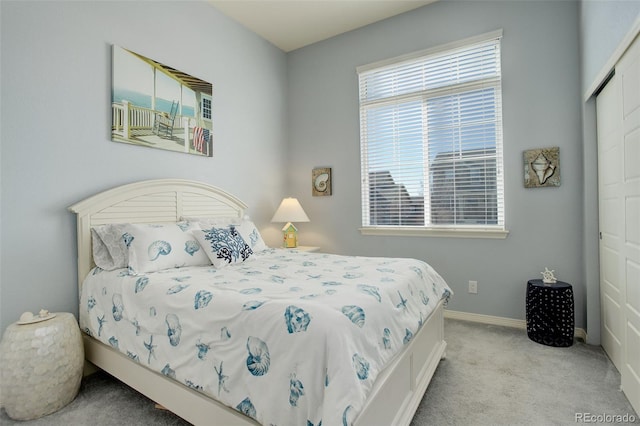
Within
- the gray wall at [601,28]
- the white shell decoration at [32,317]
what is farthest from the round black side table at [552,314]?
the white shell decoration at [32,317]

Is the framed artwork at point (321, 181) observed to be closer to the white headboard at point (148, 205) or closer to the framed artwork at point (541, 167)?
the white headboard at point (148, 205)

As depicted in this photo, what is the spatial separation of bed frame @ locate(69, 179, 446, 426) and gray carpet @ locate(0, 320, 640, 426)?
0.44 feet

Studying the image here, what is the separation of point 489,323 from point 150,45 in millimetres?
3862

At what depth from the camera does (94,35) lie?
2301 mm

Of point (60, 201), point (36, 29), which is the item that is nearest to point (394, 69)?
point (36, 29)

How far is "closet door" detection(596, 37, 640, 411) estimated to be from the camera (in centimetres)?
168

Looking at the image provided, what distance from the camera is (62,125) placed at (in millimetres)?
2133

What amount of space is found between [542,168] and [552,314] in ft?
3.97

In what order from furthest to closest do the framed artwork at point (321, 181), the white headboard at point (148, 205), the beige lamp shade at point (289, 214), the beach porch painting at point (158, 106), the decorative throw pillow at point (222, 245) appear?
the framed artwork at point (321, 181) < the beige lamp shade at point (289, 214) < the beach porch painting at point (158, 106) < the decorative throw pillow at point (222, 245) < the white headboard at point (148, 205)

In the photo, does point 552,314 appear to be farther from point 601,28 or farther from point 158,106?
point 158,106

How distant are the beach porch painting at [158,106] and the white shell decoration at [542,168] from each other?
297 centimetres

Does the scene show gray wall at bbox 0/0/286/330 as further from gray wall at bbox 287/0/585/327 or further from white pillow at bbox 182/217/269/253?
gray wall at bbox 287/0/585/327

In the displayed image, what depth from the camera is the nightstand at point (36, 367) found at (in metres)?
1.67

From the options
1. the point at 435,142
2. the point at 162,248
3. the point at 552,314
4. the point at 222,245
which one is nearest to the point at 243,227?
the point at 222,245
